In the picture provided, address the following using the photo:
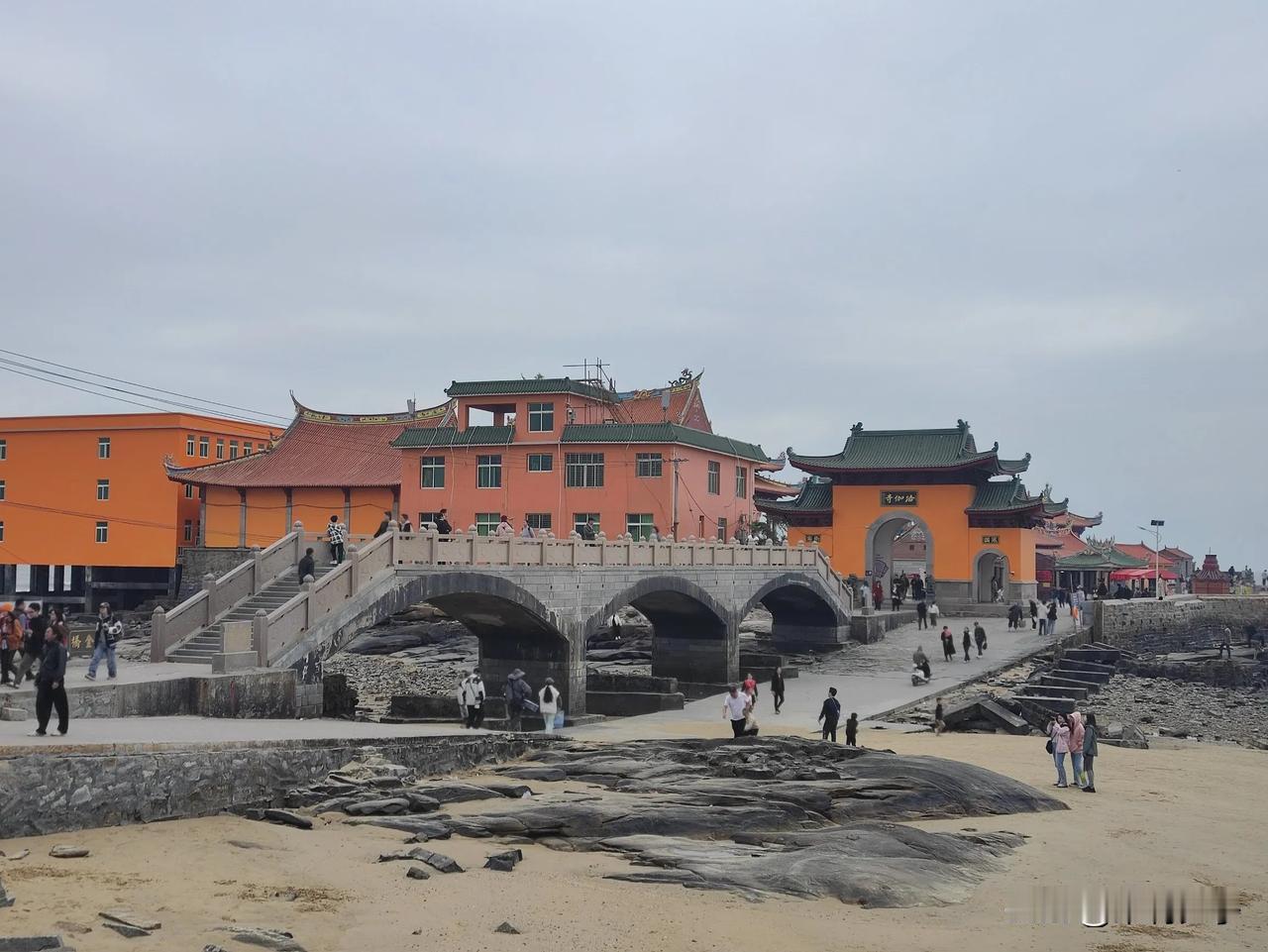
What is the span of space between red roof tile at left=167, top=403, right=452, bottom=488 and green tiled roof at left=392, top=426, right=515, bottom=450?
4.10m

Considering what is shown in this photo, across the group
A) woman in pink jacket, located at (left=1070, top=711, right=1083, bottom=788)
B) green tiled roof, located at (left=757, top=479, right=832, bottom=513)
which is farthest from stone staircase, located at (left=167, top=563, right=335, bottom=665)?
green tiled roof, located at (left=757, top=479, right=832, bottom=513)

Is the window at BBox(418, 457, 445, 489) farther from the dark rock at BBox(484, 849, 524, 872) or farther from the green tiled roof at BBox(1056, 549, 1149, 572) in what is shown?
the green tiled roof at BBox(1056, 549, 1149, 572)

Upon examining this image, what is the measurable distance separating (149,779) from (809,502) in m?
51.4

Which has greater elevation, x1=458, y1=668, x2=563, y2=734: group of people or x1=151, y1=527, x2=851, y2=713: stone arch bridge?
x1=151, y1=527, x2=851, y2=713: stone arch bridge

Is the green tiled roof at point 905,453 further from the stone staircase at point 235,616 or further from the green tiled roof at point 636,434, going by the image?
the stone staircase at point 235,616

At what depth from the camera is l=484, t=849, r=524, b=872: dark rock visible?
1572 centimetres

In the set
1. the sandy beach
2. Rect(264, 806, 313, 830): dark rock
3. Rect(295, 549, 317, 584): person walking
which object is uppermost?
Rect(295, 549, 317, 584): person walking

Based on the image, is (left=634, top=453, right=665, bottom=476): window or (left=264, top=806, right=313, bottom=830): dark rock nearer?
(left=264, top=806, right=313, bottom=830): dark rock

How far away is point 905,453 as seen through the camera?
6281 cm

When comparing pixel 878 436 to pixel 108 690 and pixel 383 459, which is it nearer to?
pixel 383 459

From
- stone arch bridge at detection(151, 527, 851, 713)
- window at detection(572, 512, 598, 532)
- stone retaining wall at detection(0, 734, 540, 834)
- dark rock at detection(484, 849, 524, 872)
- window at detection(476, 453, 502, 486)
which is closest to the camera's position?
stone retaining wall at detection(0, 734, 540, 834)

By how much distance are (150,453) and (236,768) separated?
2094 inches

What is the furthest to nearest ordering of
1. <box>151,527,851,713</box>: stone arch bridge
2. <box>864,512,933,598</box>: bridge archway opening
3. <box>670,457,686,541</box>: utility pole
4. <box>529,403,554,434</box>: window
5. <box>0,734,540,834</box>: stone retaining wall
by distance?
<box>864,512,933,598</box>: bridge archway opening → <box>529,403,554,434</box>: window → <box>670,457,686,541</box>: utility pole → <box>151,527,851,713</box>: stone arch bridge → <box>0,734,540,834</box>: stone retaining wall

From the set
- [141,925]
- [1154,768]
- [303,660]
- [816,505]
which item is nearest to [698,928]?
[141,925]
